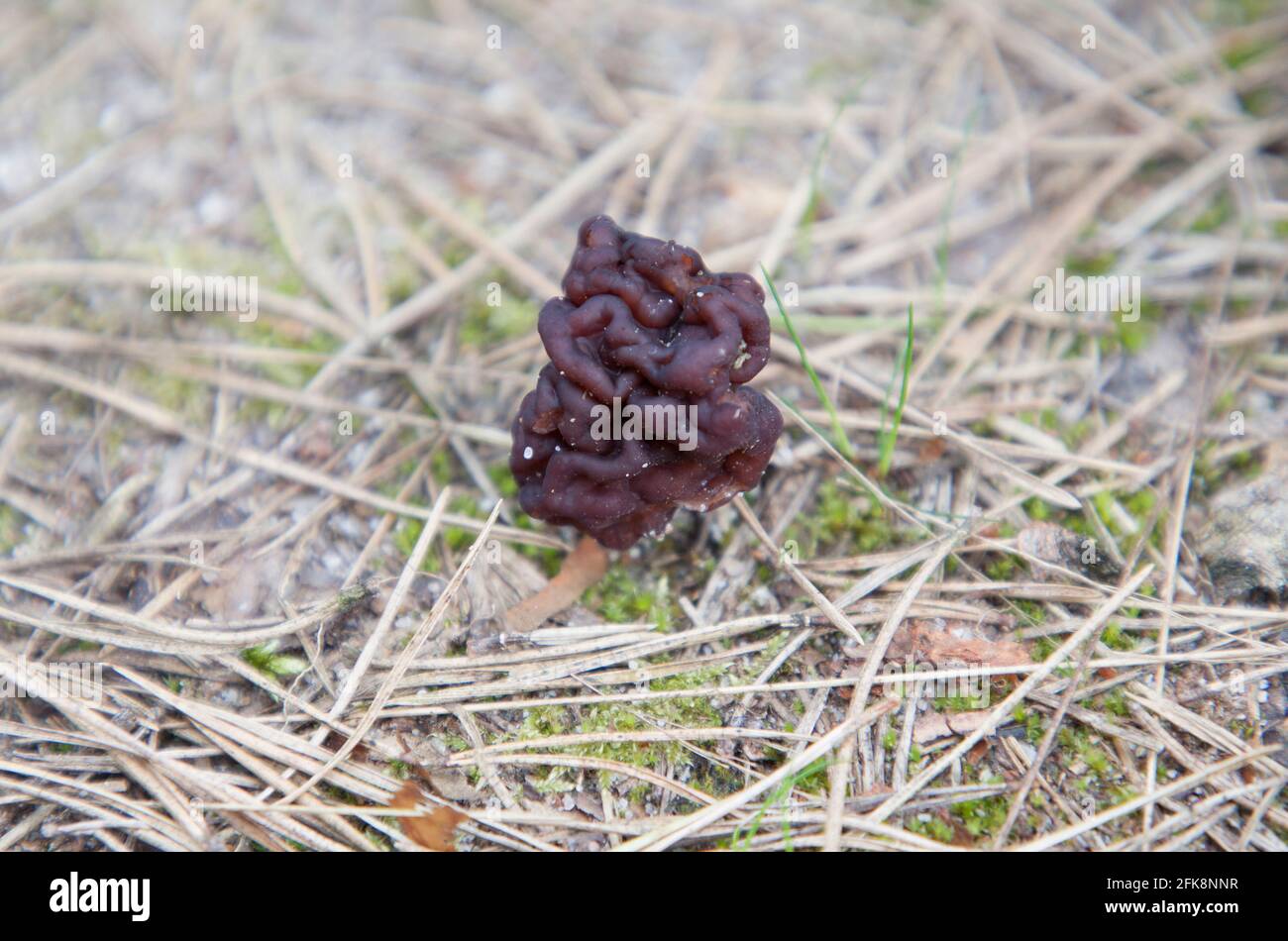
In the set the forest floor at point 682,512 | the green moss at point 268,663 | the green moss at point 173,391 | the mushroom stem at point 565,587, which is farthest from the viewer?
the green moss at point 173,391

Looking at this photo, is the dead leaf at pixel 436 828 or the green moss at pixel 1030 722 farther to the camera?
the green moss at pixel 1030 722

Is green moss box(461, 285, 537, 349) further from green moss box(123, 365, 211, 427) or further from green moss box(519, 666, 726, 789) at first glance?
green moss box(519, 666, 726, 789)

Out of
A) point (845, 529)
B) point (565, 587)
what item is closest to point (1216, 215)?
point (845, 529)

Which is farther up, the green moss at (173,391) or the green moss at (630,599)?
→ the green moss at (173,391)

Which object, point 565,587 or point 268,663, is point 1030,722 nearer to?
point 565,587

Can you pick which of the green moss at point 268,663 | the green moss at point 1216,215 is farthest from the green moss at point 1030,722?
the green moss at point 1216,215

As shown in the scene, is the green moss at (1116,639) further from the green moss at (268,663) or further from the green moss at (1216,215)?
the green moss at (268,663)

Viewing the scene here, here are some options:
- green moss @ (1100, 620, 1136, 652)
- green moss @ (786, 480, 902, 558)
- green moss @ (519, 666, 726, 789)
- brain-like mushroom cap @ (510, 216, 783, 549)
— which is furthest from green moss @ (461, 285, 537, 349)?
green moss @ (1100, 620, 1136, 652)
